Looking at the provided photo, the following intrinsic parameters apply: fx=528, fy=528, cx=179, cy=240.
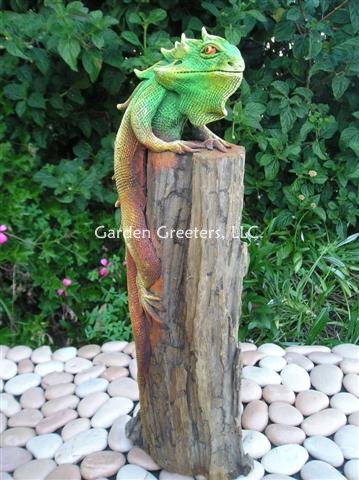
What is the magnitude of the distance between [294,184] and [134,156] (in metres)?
1.46

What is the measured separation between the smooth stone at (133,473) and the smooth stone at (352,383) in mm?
898

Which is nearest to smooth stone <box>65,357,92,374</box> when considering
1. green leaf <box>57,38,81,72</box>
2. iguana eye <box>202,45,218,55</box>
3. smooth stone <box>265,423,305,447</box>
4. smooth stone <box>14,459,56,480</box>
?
smooth stone <box>14,459,56,480</box>

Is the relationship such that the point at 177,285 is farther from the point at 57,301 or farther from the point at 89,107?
the point at 89,107

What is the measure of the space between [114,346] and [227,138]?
3.90 ft

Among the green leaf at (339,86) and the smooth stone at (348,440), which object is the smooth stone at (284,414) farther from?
the green leaf at (339,86)

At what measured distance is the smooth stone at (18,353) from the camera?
8.29ft

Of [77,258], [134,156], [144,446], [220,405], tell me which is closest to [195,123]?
[134,156]

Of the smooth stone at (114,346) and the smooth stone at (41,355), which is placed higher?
the smooth stone at (114,346)

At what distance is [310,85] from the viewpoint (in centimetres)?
288

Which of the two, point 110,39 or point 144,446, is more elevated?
point 110,39

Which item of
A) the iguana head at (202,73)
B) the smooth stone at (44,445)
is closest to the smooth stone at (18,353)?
the smooth stone at (44,445)

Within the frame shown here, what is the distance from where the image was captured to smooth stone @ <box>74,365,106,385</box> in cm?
233

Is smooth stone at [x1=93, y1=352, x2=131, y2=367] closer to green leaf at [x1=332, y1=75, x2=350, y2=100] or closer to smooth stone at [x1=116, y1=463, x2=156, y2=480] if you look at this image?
smooth stone at [x1=116, y1=463, x2=156, y2=480]

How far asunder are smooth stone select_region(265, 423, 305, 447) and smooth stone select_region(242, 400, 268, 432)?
40mm
